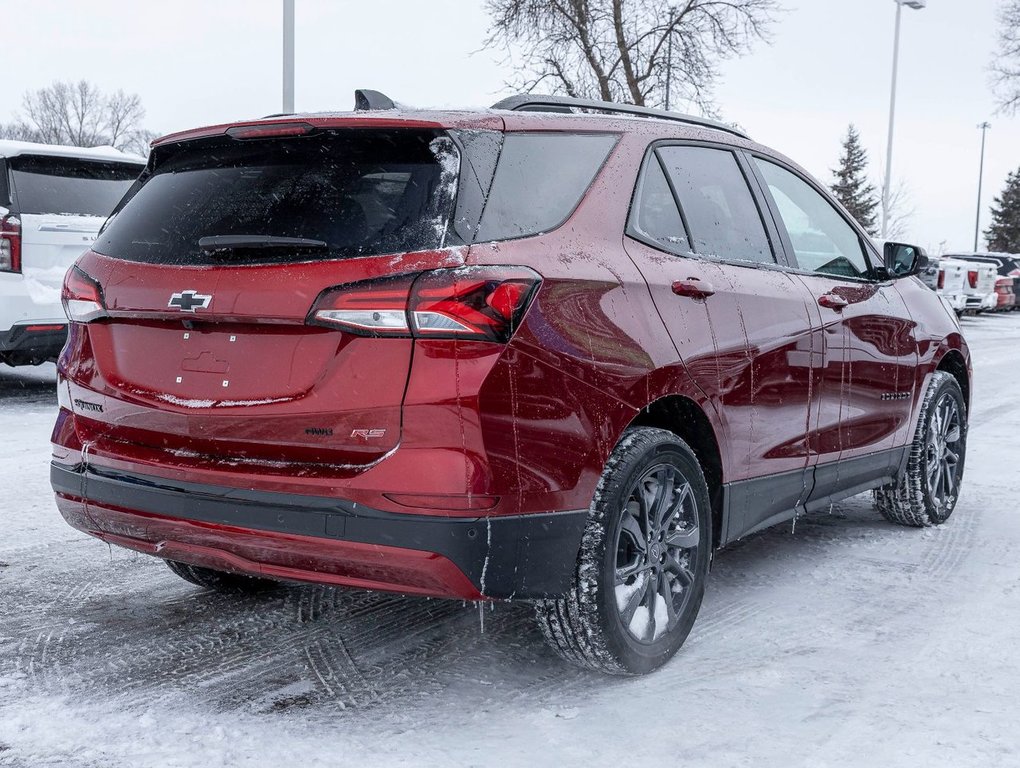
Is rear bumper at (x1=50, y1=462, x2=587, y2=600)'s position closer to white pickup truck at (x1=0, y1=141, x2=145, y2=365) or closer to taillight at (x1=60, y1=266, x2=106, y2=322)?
taillight at (x1=60, y1=266, x2=106, y2=322)

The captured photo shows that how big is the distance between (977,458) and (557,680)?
4981mm

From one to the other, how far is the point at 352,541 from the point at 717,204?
6.21 ft

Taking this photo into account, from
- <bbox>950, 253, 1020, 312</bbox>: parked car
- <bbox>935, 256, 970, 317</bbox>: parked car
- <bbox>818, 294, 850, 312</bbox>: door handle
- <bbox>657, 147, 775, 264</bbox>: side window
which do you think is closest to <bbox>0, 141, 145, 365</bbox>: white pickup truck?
<bbox>657, 147, 775, 264</bbox>: side window

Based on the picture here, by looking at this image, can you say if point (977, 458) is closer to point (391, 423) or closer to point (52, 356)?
point (391, 423)

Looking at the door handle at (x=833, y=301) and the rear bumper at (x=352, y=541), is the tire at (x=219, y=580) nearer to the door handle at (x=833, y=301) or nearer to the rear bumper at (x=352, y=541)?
the rear bumper at (x=352, y=541)

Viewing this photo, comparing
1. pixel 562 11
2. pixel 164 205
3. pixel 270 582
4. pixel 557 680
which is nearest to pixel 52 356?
pixel 270 582

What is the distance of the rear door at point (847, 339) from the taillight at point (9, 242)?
A: 19.0ft

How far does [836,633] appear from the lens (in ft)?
13.1

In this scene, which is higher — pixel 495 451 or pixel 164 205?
pixel 164 205

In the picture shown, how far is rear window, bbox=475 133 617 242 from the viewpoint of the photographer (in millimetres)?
3088

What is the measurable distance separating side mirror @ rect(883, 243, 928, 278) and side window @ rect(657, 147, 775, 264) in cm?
115

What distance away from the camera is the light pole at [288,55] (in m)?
13.0

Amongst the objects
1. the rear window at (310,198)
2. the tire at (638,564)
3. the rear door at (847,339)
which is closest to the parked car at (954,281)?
the rear door at (847,339)

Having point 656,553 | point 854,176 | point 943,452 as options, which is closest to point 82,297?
point 656,553
